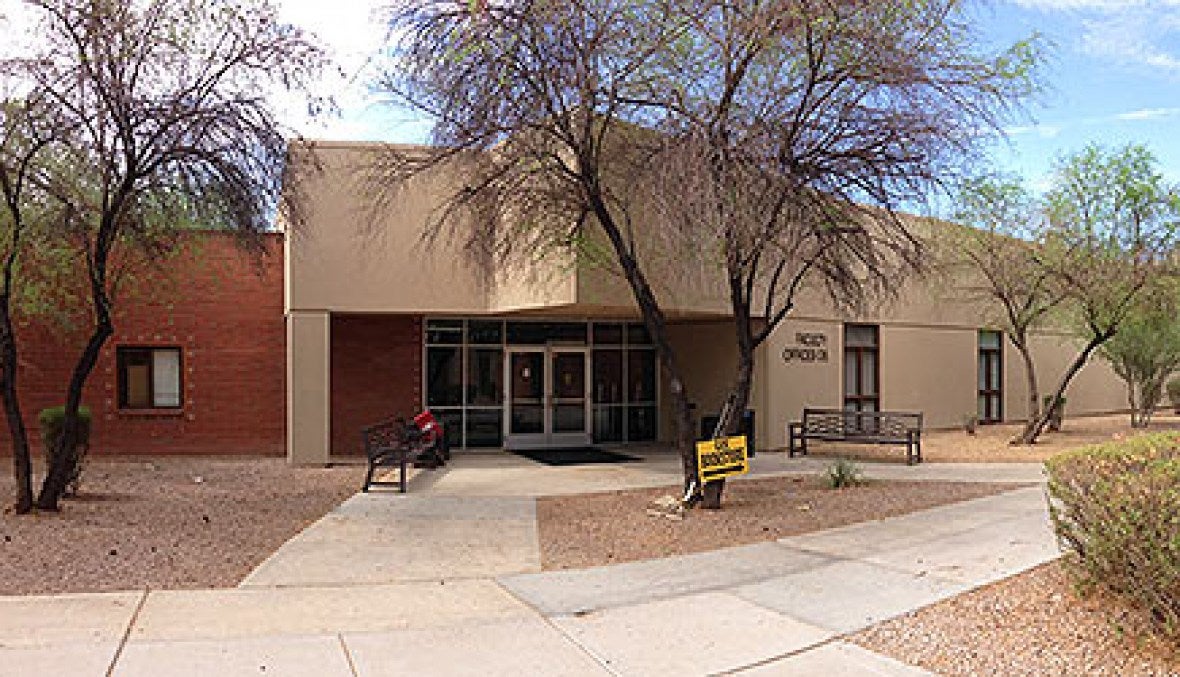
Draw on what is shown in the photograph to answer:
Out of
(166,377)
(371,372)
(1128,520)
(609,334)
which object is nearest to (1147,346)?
(609,334)

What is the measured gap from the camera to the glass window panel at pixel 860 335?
21.9 metres

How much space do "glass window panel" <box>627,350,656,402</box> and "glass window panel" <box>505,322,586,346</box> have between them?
146cm

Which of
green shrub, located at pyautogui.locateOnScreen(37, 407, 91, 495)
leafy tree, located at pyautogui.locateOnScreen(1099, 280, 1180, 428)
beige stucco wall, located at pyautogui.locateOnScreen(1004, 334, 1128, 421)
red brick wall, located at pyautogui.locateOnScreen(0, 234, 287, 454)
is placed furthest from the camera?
beige stucco wall, located at pyautogui.locateOnScreen(1004, 334, 1128, 421)

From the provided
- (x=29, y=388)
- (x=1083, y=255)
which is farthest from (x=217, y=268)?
(x=1083, y=255)

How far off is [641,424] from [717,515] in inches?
398

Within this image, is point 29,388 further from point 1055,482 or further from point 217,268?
point 1055,482

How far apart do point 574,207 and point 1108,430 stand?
64.7 feet

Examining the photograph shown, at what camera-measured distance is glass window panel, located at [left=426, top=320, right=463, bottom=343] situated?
18.3 meters

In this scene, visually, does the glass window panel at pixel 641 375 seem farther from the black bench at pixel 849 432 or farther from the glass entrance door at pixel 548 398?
the black bench at pixel 849 432

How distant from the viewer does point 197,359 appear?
17844 mm

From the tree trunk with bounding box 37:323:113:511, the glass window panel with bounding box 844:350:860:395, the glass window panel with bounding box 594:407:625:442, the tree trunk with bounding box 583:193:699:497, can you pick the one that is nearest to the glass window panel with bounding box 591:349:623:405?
the glass window panel with bounding box 594:407:625:442

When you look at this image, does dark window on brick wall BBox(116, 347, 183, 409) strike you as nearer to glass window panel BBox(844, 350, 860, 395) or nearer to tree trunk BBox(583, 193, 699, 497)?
tree trunk BBox(583, 193, 699, 497)

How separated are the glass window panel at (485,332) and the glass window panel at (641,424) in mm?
3649

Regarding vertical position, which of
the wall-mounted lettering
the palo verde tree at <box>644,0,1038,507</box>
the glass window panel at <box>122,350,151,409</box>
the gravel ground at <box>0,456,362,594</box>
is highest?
the palo verde tree at <box>644,0,1038,507</box>
